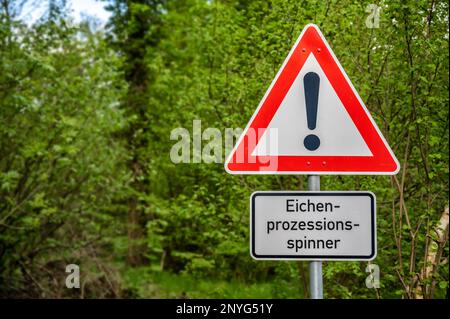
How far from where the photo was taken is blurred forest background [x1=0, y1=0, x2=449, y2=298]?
6121mm

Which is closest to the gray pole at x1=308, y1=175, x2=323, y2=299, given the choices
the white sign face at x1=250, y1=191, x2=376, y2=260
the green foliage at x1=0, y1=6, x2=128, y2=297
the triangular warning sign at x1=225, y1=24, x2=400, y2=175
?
the white sign face at x1=250, y1=191, x2=376, y2=260

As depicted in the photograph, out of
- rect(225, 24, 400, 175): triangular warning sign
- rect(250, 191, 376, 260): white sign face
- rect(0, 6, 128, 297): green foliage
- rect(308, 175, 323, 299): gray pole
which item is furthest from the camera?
rect(0, 6, 128, 297): green foliage

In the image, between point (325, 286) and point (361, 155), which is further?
point (325, 286)

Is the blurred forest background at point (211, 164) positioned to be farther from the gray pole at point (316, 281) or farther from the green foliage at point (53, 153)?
the gray pole at point (316, 281)

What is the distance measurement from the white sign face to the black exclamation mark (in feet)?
0.90

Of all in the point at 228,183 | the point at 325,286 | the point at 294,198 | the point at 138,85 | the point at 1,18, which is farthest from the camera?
the point at 138,85

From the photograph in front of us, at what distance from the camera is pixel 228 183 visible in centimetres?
818

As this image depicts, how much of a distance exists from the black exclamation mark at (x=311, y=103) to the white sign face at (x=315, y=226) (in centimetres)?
27

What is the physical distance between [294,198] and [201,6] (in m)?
10.3

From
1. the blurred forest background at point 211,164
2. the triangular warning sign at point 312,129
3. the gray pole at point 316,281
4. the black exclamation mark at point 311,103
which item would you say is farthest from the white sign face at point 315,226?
the blurred forest background at point 211,164

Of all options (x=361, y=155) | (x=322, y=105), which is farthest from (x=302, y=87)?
(x=361, y=155)

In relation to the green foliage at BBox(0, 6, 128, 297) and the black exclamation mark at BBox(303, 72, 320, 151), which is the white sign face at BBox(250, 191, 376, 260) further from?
the green foliage at BBox(0, 6, 128, 297)

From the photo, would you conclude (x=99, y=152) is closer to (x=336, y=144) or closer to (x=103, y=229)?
Result: (x=103, y=229)
